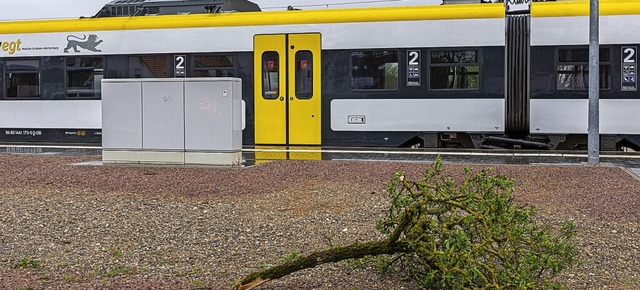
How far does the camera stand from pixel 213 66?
18969 mm

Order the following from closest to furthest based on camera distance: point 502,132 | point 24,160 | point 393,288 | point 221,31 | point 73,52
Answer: point 393,288
point 24,160
point 502,132
point 221,31
point 73,52

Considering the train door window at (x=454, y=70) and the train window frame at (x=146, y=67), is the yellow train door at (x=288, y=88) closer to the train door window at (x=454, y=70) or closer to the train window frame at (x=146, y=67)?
the train window frame at (x=146, y=67)

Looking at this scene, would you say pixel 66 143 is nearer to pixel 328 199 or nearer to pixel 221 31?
pixel 221 31

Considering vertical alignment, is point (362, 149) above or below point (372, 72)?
below

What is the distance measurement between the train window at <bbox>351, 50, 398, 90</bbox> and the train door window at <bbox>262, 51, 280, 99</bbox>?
1753 millimetres

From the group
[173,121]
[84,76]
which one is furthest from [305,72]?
[84,76]

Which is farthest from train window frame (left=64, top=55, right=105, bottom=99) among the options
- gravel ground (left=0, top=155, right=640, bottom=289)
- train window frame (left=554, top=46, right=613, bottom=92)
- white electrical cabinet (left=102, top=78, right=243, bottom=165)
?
train window frame (left=554, top=46, right=613, bottom=92)

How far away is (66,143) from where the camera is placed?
20391mm

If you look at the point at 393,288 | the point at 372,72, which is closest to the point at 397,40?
the point at 372,72

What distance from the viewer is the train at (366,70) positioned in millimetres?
16797

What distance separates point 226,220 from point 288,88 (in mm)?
9604

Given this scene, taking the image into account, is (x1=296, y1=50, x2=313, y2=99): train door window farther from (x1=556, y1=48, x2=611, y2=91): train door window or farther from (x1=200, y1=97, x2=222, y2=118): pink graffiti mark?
(x1=556, y1=48, x2=611, y2=91): train door window

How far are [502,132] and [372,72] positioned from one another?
3.09 metres

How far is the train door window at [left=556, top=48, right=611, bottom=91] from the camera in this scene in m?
16.6
